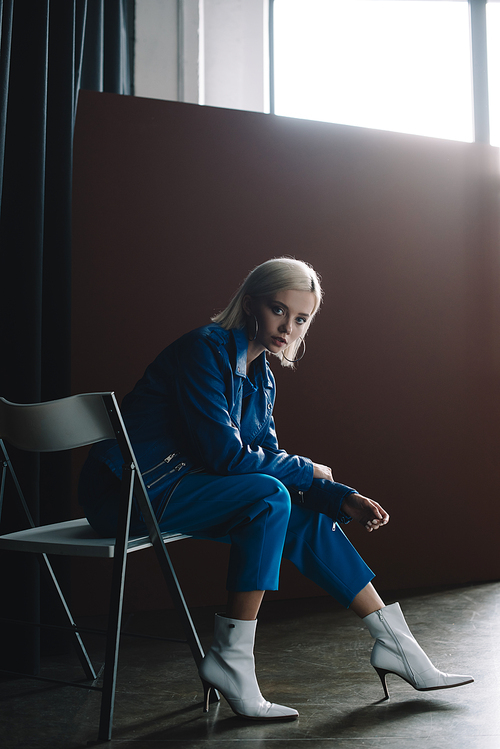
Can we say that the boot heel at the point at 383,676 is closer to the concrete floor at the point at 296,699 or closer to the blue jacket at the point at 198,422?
the concrete floor at the point at 296,699

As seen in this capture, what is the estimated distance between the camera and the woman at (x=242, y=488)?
4.57ft

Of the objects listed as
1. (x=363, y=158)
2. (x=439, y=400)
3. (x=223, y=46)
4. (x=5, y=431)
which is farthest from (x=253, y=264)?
(x=223, y=46)

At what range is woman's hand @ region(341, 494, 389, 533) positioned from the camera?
4.90 ft

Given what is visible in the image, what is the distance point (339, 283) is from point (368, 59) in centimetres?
259

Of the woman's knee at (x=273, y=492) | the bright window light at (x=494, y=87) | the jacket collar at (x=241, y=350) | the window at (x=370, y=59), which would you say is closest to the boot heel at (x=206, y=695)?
the woman's knee at (x=273, y=492)

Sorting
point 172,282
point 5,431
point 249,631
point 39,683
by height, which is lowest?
point 39,683

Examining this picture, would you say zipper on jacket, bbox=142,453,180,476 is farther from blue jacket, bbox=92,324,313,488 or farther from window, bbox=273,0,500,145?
window, bbox=273,0,500,145

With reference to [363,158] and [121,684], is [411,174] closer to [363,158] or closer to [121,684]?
[363,158]

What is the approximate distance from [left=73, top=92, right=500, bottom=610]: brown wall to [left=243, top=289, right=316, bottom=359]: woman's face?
3.06ft

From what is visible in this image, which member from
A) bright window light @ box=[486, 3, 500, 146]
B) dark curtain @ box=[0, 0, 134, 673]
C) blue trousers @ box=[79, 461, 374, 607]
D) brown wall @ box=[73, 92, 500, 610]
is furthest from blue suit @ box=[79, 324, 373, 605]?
bright window light @ box=[486, 3, 500, 146]

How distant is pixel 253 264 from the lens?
2.68 metres

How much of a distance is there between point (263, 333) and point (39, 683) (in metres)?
1.16

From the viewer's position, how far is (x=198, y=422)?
4.74ft

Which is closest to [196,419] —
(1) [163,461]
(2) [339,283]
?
(1) [163,461]
